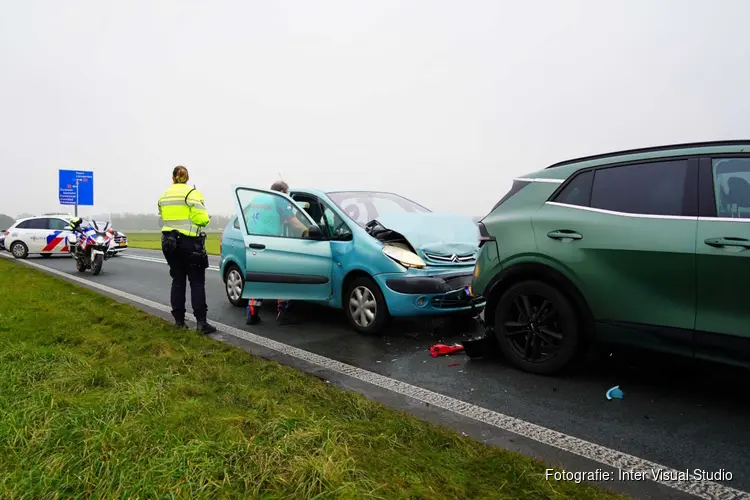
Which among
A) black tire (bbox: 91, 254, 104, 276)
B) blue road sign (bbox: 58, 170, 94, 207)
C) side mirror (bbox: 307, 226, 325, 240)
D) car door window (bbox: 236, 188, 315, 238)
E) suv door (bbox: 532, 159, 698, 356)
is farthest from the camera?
blue road sign (bbox: 58, 170, 94, 207)

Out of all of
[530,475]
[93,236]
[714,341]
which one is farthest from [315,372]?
[93,236]

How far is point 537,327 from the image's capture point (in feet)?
12.9

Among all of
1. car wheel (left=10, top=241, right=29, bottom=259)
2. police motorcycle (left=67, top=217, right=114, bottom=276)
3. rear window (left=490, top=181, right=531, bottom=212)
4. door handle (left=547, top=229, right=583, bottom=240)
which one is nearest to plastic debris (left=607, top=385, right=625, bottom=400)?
door handle (left=547, top=229, right=583, bottom=240)

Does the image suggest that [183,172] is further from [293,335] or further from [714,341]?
[714,341]

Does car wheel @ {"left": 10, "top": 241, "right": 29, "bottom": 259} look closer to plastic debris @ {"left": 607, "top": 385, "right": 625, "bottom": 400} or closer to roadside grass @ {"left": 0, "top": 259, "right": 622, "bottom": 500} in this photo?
roadside grass @ {"left": 0, "top": 259, "right": 622, "bottom": 500}

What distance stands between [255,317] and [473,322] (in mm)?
2664

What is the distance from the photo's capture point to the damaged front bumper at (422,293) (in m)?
5.08

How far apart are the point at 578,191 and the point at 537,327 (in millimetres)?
1103

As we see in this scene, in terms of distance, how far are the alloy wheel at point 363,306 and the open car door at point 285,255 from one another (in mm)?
347

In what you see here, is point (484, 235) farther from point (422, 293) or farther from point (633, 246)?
point (633, 246)

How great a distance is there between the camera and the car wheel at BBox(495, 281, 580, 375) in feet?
12.2

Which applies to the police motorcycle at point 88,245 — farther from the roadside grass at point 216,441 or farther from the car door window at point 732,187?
the car door window at point 732,187

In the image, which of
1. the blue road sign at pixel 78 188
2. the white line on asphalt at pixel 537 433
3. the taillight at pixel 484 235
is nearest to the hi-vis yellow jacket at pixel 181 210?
the white line on asphalt at pixel 537 433

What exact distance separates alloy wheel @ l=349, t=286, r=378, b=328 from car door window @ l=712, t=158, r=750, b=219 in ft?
10.4
